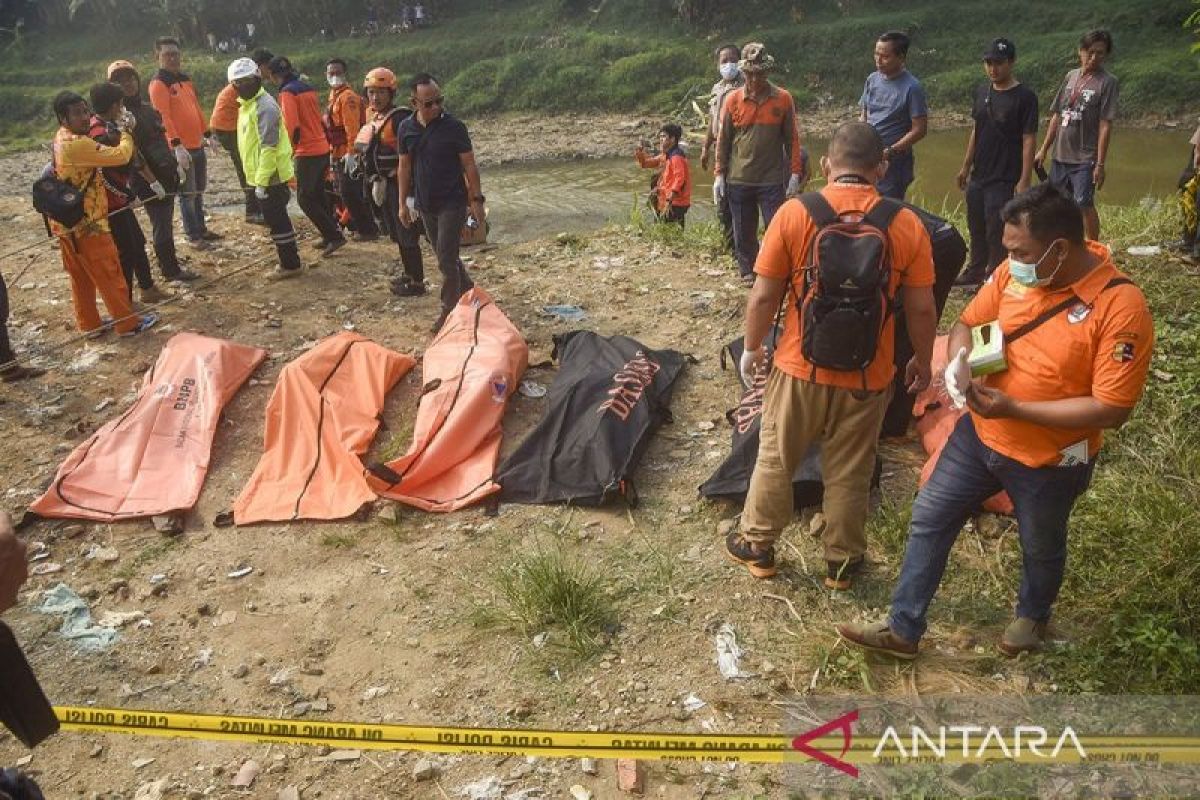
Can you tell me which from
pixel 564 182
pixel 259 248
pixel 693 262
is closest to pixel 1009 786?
pixel 693 262

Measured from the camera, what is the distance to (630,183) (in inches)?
599

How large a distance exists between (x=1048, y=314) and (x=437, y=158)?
14.0ft

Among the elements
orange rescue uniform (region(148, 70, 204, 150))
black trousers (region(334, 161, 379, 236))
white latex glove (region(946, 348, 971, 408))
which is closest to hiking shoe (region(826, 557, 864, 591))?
white latex glove (region(946, 348, 971, 408))

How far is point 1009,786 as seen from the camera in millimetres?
2439

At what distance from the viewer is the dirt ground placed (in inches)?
111

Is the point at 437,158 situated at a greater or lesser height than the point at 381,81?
lesser

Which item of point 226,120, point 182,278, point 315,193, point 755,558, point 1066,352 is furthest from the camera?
point 226,120

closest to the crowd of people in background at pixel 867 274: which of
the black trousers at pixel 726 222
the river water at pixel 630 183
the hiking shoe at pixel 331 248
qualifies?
the black trousers at pixel 726 222

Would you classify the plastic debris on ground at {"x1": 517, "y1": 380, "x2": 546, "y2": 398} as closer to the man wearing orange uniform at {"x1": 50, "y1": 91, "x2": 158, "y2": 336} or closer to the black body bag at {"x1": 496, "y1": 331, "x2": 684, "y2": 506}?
the black body bag at {"x1": 496, "y1": 331, "x2": 684, "y2": 506}

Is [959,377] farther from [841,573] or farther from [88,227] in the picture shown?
[88,227]

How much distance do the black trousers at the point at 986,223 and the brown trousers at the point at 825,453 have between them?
9.81 feet

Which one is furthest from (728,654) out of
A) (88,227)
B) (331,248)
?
(331,248)

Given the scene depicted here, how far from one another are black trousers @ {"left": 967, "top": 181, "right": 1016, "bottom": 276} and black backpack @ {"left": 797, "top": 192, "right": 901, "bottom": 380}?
3.10 m

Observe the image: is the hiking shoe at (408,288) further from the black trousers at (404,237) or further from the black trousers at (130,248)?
the black trousers at (130,248)
